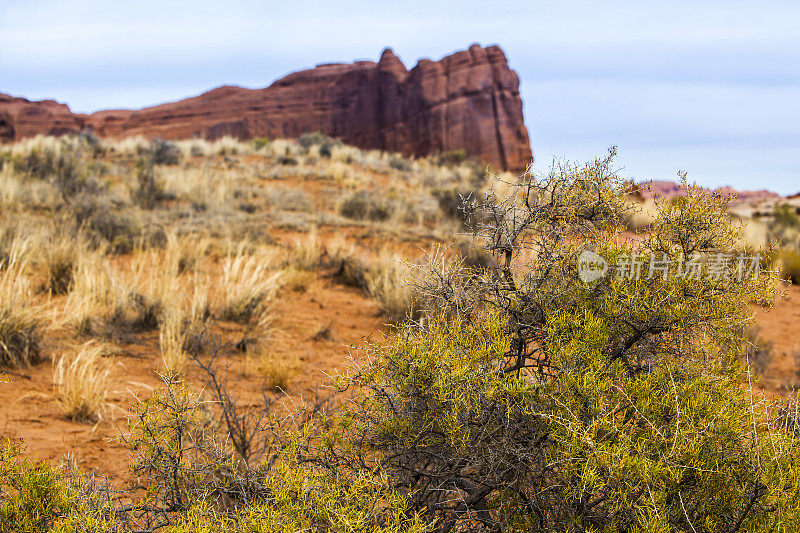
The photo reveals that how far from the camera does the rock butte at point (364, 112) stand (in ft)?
166

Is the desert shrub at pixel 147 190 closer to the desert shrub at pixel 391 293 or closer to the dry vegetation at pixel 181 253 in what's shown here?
the dry vegetation at pixel 181 253

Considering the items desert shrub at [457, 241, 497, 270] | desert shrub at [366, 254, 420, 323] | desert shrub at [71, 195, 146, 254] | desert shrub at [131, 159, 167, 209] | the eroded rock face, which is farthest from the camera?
the eroded rock face

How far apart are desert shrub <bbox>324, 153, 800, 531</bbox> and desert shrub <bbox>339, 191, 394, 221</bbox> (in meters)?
12.8

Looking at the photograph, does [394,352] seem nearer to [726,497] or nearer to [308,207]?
[726,497]

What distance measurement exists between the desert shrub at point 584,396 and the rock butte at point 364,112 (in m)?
47.2

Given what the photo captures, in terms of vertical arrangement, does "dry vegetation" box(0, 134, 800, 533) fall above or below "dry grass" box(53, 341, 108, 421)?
above

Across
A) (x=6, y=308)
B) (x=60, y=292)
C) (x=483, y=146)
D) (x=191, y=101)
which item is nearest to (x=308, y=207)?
(x=60, y=292)

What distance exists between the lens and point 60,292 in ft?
24.1

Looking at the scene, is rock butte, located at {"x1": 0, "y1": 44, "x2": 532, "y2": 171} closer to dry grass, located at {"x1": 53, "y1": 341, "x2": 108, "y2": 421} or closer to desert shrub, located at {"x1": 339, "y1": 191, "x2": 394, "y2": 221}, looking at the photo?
desert shrub, located at {"x1": 339, "y1": 191, "x2": 394, "y2": 221}

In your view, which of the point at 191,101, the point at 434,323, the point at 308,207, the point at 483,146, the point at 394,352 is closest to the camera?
the point at 394,352

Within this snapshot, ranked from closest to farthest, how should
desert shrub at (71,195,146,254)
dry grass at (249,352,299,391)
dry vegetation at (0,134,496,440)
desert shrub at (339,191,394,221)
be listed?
dry grass at (249,352,299,391) → dry vegetation at (0,134,496,440) → desert shrub at (71,195,146,254) → desert shrub at (339,191,394,221)

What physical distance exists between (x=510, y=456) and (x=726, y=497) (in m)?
0.74

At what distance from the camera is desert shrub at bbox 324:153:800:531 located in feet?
6.41

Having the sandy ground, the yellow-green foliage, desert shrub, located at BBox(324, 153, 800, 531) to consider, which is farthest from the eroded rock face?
desert shrub, located at BBox(324, 153, 800, 531)
